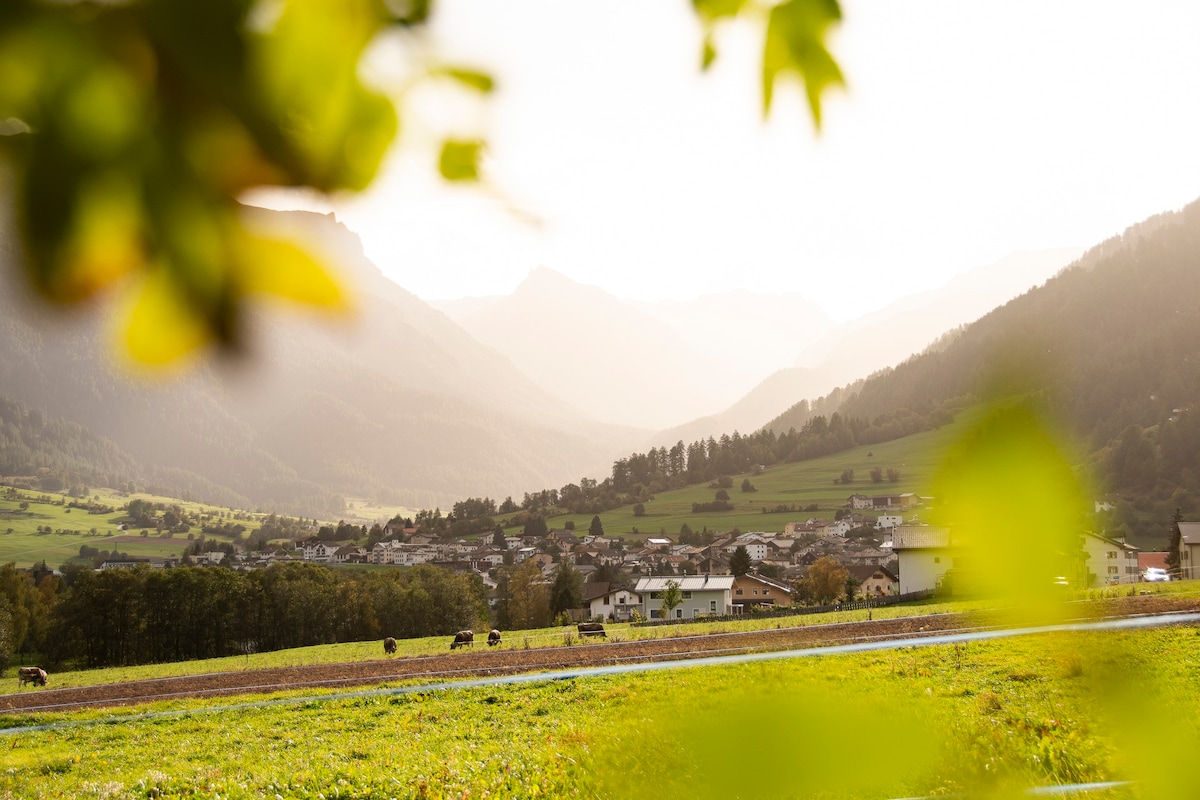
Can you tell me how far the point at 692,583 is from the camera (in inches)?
2869

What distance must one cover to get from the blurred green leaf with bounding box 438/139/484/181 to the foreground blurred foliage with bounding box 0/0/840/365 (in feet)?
0.64

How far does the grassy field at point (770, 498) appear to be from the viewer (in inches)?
4144

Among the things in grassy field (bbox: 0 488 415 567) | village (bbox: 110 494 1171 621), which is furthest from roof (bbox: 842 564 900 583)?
grassy field (bbox: 0 488 415 567)

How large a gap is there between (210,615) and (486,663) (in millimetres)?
42350

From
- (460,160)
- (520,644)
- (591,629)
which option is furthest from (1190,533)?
(460,160)

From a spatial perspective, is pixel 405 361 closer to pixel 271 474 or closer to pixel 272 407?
pixel 271 474

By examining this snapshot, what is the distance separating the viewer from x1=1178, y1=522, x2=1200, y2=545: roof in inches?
2044

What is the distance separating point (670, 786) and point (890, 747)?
295mm

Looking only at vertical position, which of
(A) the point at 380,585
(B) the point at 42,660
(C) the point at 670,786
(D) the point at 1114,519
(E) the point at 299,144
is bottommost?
(B) the point at 42,660

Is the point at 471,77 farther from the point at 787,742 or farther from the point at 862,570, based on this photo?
the point at 862,570

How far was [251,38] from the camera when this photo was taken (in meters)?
0.63

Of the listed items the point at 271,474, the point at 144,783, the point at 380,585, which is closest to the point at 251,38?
the point at 271,474

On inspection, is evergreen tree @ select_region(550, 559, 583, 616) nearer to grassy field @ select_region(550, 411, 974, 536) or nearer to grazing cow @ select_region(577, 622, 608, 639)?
grazing cow @ select_region(577, 622, 608, 639)

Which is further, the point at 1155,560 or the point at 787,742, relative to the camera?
the point at 1155,560
